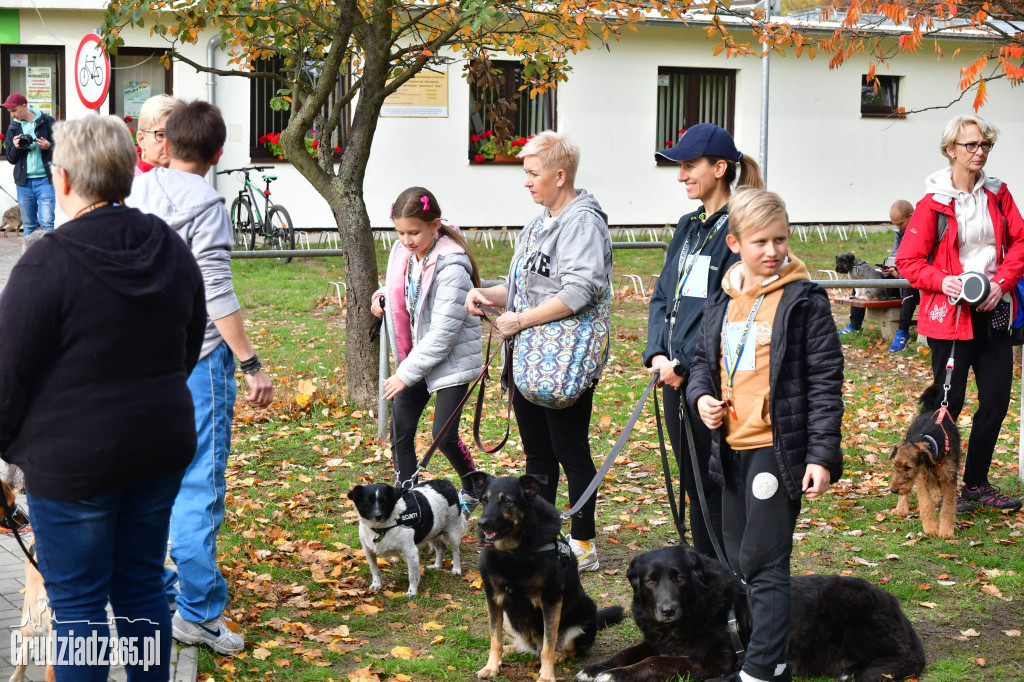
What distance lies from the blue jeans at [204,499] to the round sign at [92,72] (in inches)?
186

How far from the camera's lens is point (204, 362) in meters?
4.21

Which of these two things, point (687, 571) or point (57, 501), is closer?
point (57, 501)

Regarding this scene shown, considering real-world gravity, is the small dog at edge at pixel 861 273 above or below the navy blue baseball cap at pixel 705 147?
below

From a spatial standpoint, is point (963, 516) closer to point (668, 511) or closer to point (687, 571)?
point (668, 511)

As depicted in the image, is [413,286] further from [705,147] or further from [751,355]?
[751,355]

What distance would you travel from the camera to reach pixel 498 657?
4438 millimetres

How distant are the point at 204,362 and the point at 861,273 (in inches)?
A: 412

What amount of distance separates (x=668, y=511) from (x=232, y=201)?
15.1 m

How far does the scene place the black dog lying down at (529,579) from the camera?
14.3 feet

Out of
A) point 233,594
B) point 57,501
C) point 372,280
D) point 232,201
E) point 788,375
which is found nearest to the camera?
point 57,501

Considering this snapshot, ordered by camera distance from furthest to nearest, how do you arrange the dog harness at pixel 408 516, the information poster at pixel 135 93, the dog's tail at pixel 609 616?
the information poster at pixel 135 93 → the dog harness at pixel 408 516 → the dog's tail at pixel 609 616

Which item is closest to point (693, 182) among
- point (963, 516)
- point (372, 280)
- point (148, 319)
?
point (148, 319)

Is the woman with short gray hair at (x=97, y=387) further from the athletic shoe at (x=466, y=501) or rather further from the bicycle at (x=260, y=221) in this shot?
the bicycle at (x=260, y=221)

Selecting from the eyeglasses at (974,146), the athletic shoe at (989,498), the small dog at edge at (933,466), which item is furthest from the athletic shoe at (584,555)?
the eyeglasses at (974,146)
